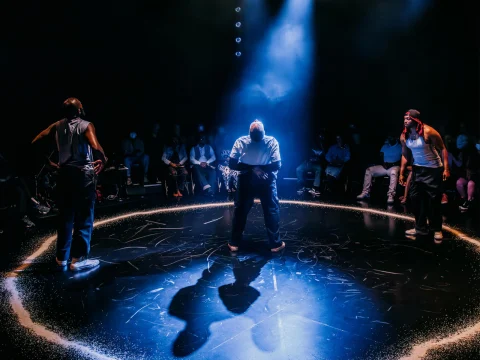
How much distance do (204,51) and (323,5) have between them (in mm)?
4416

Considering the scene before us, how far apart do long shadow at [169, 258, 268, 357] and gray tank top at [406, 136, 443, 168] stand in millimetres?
2853

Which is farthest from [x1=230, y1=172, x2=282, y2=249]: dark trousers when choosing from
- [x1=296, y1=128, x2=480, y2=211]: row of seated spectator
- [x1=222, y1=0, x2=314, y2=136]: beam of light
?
[x1=222, y1=0, x2=314, y2=136]: beam of light

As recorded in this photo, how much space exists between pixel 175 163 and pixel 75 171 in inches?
234

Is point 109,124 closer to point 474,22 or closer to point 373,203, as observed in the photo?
point 373,203

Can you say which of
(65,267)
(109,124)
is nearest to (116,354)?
(65,267)

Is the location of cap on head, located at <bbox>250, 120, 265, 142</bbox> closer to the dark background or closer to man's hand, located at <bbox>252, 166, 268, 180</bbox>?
man's hand, located at <bbox>252, 166, 268, 180</bbox>

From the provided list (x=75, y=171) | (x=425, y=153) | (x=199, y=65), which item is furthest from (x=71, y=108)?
(x=199, y=65)

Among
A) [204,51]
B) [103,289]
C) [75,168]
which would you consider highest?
[204,51]

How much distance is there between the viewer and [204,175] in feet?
32.5

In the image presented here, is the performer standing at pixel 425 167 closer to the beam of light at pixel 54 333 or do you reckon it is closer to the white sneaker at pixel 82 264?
the beam of light at pixel 54 333

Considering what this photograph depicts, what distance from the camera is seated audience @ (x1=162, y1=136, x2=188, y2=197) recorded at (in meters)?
9.59

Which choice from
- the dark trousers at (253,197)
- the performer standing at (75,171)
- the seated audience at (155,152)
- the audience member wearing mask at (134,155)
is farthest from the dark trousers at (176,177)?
the performer standing at (75,171)

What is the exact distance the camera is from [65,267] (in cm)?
430

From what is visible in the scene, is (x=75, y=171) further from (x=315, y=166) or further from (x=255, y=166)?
(x=315, y=166)
